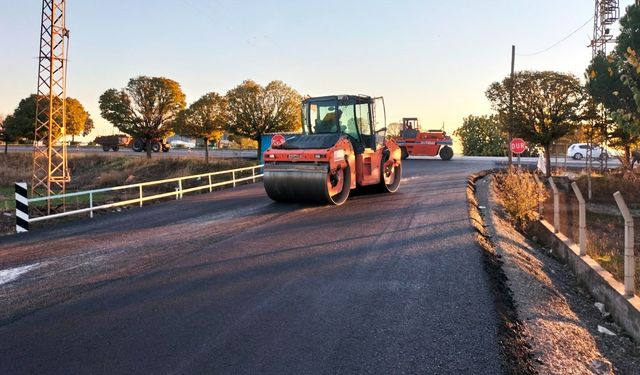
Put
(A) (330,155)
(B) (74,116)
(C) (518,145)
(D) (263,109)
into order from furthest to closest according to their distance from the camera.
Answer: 1. (B) (74,116)
2. (D) (263,109)
3. (C) (518,145)
4. (A) (330,155)

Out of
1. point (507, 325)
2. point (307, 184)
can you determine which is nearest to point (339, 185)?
point (307, 184)

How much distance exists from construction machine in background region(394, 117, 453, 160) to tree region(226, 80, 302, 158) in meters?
8.67

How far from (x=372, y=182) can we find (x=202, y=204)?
480 cm

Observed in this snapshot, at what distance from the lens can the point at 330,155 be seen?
40.0 feet

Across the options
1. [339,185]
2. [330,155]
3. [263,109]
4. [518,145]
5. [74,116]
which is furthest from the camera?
[74,116]

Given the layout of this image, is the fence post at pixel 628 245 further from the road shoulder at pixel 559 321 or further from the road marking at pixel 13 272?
the road marking at pixel 13 272

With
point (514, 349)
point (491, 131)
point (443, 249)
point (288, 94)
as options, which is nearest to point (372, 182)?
point (443, 249)

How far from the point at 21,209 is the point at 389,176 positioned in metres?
9.97

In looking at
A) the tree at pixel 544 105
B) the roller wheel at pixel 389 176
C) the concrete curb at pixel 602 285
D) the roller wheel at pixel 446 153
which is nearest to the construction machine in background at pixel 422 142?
the roller wheel at pixel 446 153

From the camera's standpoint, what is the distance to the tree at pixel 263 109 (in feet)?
112

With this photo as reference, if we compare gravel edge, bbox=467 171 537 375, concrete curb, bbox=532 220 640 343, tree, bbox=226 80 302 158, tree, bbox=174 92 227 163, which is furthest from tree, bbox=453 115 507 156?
gravel edge, bbox=467 171 537 375

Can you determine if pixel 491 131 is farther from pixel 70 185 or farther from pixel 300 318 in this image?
pixel 300 318

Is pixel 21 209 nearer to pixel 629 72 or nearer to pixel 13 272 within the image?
pixel 13 272

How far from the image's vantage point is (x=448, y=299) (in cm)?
573
